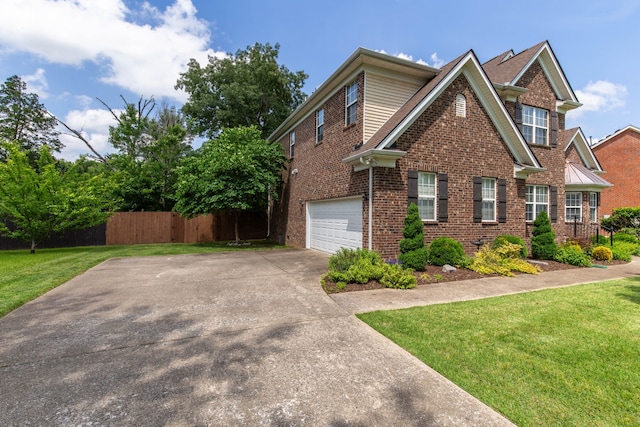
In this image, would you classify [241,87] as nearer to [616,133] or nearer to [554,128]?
[554,128]

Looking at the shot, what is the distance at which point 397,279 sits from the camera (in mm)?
6836

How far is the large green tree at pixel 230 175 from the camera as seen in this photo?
14.8 metres

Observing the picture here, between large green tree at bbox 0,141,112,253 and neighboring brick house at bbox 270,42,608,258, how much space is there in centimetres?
1040

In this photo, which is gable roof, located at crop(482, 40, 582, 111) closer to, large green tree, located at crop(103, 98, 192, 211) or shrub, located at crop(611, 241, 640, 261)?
shrub, located at crop(611, 241, 640, 261)

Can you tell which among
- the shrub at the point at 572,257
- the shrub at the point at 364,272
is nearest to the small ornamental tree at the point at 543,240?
the shrub at the point at 572,257

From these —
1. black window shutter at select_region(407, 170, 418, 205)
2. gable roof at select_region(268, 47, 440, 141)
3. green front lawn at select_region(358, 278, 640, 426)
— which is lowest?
green front lawn at select_region(358, 278, 640, 426)

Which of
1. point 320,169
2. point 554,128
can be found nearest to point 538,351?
point 320,169

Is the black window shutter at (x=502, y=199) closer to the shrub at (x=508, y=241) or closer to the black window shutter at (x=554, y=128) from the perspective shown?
the shrub at (x=508, y=241)

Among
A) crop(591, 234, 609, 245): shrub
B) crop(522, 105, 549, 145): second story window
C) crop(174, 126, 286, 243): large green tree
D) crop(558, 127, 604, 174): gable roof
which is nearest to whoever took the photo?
crop(591, 234, 609, 245): shrub

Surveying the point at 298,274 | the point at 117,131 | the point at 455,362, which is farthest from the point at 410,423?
the point at 117,131

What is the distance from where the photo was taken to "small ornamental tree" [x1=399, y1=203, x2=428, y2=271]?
8.09 metres

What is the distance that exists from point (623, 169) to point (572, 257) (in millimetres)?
18156

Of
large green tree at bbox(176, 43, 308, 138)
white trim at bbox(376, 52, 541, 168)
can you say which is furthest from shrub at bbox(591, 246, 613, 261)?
large green tree at bbox(176, 43, 308, 138)

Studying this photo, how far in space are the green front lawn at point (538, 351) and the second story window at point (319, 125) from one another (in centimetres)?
900
